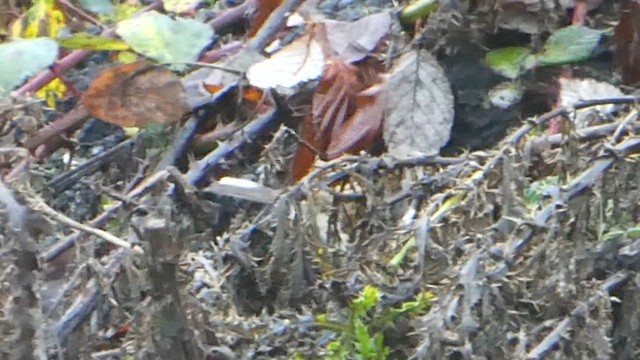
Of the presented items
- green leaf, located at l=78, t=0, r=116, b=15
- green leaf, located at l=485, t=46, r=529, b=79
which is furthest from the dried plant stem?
green leaf, located at l=78, t=0, r=116, b=15

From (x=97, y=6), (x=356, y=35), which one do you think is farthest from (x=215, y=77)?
(x=97, y=6)

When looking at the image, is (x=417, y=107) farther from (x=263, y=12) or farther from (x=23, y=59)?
(x=23, y=59)

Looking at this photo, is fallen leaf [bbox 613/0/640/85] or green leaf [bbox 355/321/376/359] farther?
fallen leaf [bbox 613/0/640/85]

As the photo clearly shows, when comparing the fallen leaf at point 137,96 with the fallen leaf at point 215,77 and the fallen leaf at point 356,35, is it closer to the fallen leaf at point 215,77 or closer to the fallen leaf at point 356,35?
the fallen leaf at point 215,77

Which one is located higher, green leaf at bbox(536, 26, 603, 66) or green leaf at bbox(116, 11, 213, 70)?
green leaf at bbox(116, 11, 213, 70)

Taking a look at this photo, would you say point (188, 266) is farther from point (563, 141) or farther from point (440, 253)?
point (563, 141)

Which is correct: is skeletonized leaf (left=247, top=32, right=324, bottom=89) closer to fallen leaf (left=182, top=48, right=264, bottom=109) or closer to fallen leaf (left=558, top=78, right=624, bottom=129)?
fallen leaf (left=182, top=48, right=264, bottom=109)

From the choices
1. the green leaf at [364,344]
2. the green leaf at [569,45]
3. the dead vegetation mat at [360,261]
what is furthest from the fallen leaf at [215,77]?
the green leaf at [364,344]
